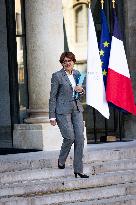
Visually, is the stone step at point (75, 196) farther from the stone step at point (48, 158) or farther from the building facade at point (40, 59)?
the building facade at point (40, 59)

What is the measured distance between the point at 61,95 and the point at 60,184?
1.41 metres

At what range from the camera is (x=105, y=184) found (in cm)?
1016

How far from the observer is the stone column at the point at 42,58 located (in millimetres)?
13219

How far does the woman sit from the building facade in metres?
3.25

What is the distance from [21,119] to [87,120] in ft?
5.43

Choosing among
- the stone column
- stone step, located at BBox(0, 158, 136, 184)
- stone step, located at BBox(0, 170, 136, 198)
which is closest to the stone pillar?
the stone column

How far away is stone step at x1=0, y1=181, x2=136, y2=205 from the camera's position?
30.1ft

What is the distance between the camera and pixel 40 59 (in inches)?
522

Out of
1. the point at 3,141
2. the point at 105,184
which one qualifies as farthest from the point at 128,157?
the point at 3,141

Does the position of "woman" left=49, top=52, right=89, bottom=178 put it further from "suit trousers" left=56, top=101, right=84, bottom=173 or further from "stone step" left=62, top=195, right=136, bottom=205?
"stone step" left=62, top=195, right=136, bottom=205

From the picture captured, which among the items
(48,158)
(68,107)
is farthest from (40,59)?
(68,107)

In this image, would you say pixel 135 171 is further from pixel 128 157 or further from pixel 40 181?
pixel 40 181

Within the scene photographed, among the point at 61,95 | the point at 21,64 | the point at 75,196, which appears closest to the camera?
the point at 75,196

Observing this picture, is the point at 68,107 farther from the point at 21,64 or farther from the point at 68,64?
the point at 21,64
